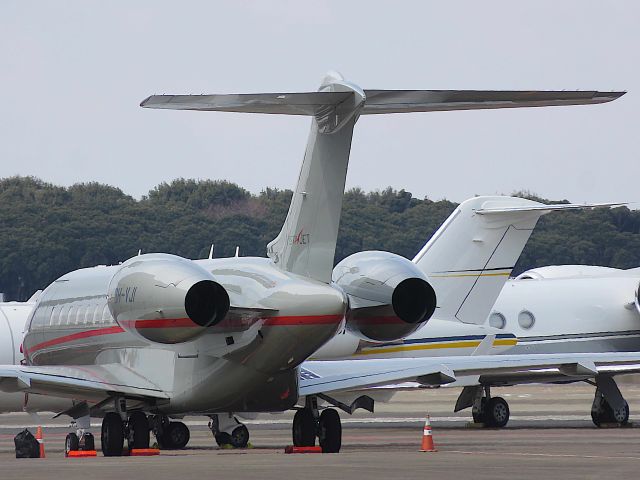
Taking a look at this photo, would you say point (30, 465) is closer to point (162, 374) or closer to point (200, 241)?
point (162, 374)

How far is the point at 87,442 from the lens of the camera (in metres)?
24.1

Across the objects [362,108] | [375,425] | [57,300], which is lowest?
[375,425]

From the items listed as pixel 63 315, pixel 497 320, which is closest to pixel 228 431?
pixel 63 315

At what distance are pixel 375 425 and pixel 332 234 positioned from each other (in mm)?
14023

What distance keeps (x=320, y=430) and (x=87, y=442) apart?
4049 millimetres

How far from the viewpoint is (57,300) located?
1037 inches

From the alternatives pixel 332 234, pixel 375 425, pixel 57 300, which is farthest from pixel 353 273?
pixel 375 425

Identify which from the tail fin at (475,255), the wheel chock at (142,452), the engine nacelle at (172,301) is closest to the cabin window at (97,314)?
the wheel chock at (142,452)

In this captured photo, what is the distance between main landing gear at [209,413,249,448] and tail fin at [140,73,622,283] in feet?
20.3

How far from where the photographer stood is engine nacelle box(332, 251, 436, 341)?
67.6ft

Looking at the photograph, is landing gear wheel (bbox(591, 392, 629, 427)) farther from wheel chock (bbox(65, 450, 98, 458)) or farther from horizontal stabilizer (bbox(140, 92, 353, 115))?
horizontal stabilizer (bbox(140, 92, 353, 115))

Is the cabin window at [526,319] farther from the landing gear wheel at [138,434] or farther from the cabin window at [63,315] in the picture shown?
the landing gear wheel at [138,434]

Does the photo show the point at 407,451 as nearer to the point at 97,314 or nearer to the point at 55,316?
the point at 97,314

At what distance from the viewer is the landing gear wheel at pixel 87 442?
78.6 feet
